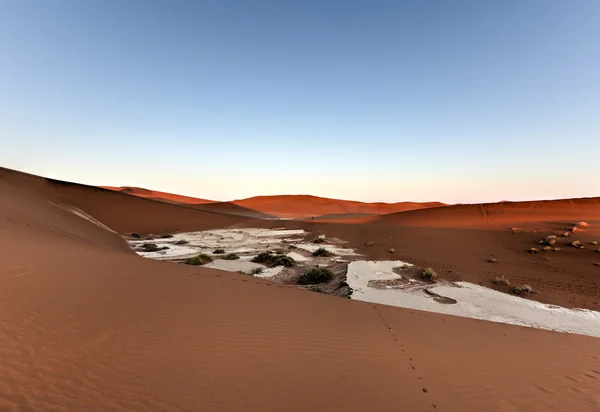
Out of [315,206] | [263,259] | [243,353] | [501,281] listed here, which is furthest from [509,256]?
[315,206]

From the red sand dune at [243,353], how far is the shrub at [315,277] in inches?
184

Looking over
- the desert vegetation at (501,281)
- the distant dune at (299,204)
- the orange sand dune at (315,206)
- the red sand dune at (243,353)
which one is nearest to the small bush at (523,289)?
the desert vegetation at (501,281)

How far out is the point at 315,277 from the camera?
14008 millimetres

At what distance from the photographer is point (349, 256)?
20391mm

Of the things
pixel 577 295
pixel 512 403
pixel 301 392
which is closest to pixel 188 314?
pixel 301 392

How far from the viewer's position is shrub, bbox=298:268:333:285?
1370 cm

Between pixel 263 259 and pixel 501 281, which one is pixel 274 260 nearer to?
pixel 263 259

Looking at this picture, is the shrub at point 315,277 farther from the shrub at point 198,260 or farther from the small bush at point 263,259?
the shrub at point 198,260

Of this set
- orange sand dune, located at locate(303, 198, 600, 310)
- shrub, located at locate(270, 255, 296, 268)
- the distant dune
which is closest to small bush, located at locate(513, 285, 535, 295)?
orange sand dune, located at locate(303, 198, 600, 310)

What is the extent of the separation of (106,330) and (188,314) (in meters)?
1.54

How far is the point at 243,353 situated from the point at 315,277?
9278 mm

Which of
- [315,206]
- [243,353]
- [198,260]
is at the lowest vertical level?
[198,260]

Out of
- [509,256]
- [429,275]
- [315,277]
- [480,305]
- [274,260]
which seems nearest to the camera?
[480,305]

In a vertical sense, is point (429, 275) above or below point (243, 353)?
below
